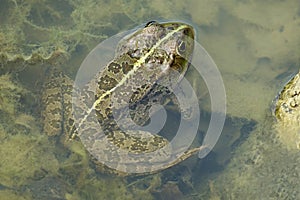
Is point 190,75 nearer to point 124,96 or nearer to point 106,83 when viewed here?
point 124,96

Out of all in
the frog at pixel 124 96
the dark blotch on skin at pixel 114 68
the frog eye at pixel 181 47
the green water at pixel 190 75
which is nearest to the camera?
the green water at pixel 190 75

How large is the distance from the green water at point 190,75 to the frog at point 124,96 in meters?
0.19

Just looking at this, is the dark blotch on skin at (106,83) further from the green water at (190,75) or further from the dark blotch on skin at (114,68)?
the green water at (190,75)

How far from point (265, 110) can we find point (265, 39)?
1.22 meters

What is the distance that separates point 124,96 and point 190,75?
1.15 metres

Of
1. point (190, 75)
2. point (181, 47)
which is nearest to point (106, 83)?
point (181, 47)

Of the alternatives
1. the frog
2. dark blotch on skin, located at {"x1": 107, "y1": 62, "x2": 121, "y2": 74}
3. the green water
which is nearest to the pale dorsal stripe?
the frog

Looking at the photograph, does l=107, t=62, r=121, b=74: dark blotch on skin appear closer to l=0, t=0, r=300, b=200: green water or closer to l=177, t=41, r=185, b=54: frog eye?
l=0, t=0, r=300, b=200: green water

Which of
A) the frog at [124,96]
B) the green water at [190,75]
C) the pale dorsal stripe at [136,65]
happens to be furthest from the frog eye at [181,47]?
the green water at [190,75]

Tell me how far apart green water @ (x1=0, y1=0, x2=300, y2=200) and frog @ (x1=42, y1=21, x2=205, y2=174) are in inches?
7.4

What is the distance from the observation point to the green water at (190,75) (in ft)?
15.1

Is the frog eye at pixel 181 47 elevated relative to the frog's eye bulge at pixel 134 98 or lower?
elevated

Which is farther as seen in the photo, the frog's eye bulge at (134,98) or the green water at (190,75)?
the frog's eye bulge at (134,98)

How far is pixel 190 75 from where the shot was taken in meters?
5.53
